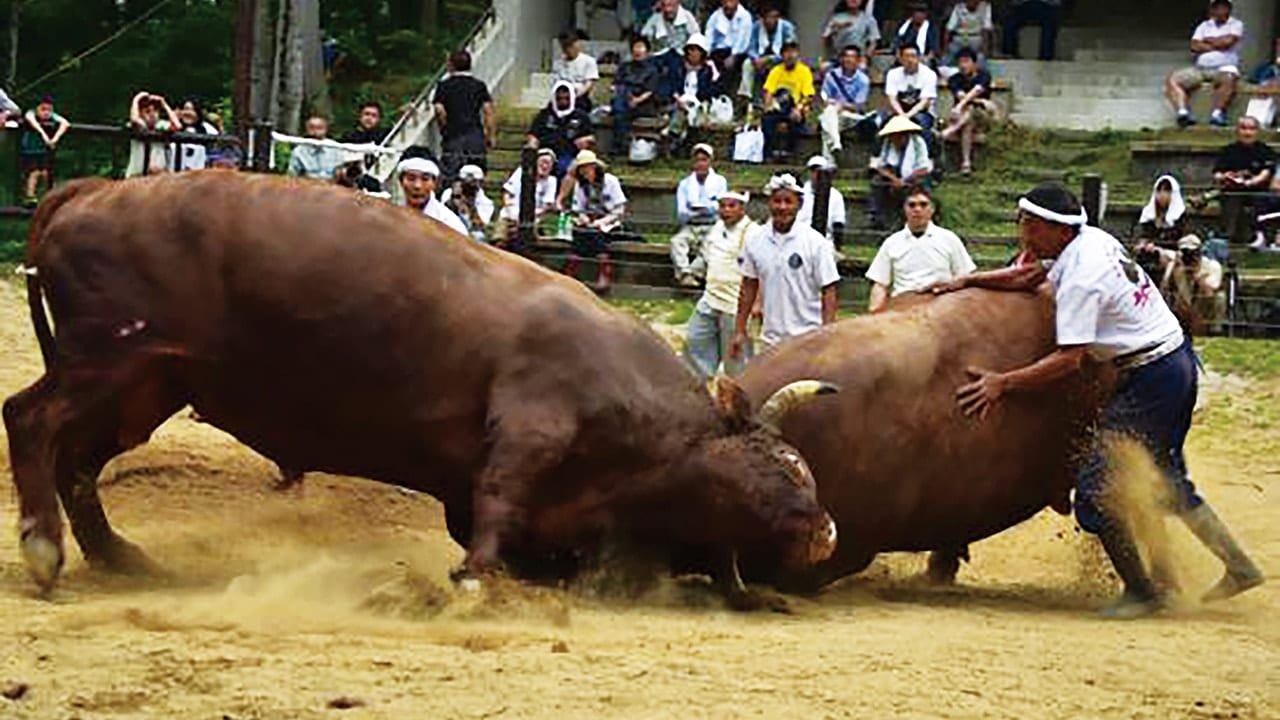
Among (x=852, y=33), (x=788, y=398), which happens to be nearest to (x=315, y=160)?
(x=852, y=33)

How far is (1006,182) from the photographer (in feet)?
70.8

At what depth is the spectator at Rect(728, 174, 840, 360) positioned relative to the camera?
12914 millimetres

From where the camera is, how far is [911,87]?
21.7 metres

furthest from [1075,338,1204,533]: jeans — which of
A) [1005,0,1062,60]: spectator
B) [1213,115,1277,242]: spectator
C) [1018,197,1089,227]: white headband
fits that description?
→ [1005,0,1062,60]: spectator

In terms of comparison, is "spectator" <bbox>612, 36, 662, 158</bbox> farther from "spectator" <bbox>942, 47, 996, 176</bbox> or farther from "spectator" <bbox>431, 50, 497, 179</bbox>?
"spectator" <bbox>942, 47, 996, 176</bbox>

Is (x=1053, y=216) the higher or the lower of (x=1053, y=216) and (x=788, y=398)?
the higher

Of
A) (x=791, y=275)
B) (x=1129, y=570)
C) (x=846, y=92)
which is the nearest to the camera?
(x=1129, y=570)

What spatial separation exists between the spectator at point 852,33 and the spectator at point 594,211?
494 cm

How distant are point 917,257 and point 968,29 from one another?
10.8 metres

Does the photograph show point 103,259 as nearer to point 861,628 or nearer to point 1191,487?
point 861,628

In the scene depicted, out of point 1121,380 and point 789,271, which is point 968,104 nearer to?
point 789,271

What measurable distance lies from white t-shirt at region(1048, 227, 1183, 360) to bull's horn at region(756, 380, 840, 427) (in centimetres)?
101

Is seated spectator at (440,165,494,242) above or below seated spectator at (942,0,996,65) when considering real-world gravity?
below

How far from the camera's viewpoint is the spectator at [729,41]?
23.2 metres
